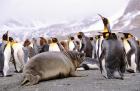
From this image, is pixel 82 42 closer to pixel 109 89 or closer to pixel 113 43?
pixel 113 43

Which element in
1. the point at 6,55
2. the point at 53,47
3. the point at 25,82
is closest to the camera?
the point at 25,82

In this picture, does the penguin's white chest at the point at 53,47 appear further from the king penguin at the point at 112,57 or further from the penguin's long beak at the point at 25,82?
the penguin's long beak at the point at 25,82

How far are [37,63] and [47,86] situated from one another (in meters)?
1.10

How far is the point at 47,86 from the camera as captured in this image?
265 inches

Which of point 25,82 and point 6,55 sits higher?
point 6,55

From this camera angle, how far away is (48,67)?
788 cm

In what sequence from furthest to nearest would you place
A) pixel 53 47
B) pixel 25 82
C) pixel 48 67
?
1. pixel 53 47
2. pixel 48 67
3. pixel 25 82

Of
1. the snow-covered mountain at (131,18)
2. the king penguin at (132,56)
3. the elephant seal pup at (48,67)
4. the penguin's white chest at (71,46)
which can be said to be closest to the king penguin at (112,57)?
the elephant seal pup at (48,67)

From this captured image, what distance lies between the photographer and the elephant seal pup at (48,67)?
7.37 meters

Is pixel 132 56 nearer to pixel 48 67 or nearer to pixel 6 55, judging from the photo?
pixel 6 55

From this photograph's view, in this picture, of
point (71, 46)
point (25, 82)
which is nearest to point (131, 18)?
point (71, 46)

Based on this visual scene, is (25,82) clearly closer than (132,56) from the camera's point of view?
Yes

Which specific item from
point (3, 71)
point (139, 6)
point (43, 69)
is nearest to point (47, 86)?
point (43, 69)

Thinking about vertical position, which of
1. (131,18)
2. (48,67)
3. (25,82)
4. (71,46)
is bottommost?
(25,82)
